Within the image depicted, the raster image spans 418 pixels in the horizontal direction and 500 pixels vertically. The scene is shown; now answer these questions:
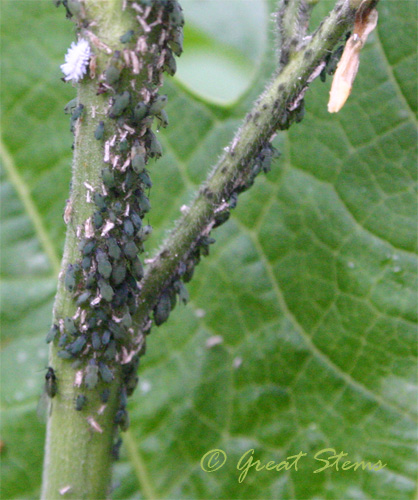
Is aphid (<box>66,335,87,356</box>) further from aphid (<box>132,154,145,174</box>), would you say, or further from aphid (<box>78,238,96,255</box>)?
aphid (<box>132,154,145,174</box>)

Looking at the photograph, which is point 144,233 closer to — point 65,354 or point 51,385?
point 65,354

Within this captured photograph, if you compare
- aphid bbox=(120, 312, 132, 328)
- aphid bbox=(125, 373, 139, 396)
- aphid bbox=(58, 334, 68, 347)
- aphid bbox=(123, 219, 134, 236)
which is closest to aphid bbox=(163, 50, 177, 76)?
aphid bbox=(123, 219, 134, 236)

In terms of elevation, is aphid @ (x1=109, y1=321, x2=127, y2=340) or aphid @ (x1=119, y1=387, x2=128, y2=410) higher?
aphid @ (x1=109, y1=321, x2=127, y2=340)

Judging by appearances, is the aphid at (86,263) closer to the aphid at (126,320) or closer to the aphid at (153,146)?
the aphid at (126,320)

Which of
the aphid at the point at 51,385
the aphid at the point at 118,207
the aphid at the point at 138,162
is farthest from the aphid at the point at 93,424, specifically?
the aphid at the point at 138,162

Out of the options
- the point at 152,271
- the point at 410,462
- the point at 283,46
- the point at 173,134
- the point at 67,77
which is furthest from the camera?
the point at 173,134

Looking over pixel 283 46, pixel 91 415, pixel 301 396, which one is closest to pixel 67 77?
pixel 283 46

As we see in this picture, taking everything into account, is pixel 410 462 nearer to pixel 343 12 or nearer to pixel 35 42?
pixel 343 12
